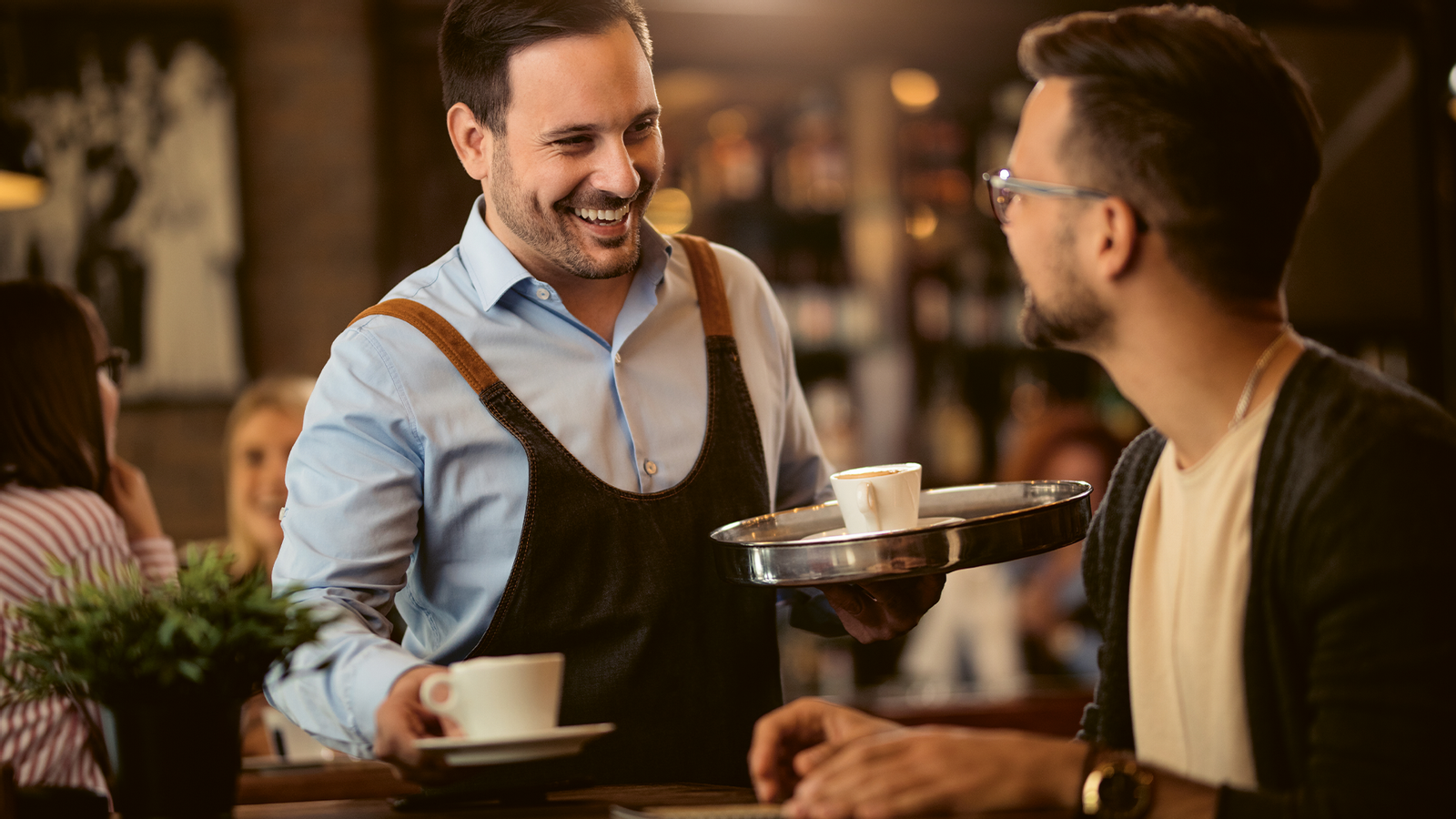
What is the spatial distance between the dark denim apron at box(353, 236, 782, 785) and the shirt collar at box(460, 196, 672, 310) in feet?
0.31

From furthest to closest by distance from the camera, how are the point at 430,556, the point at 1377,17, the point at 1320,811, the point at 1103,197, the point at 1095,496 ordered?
the point at 1377,17, the point at 1095,496, the point at 430,556, the point at 1103,197, the point at 1320,811

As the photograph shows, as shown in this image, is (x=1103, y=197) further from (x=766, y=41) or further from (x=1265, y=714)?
(x=766, y=41)

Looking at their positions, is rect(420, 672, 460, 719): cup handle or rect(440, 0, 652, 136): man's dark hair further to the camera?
rect(440, 0, 652, 136): man's dark hair

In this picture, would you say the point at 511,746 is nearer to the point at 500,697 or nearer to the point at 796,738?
the point at 500,697

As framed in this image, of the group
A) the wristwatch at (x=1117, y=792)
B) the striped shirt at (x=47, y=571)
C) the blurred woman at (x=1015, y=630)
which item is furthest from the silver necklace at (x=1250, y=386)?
the blurred woman at (x=1015, y=630)

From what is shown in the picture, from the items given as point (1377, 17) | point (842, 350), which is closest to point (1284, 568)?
point (842, 350)

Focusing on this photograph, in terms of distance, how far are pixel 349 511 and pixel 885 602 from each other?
2.07 feet

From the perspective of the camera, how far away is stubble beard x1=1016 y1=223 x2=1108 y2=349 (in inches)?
46.1

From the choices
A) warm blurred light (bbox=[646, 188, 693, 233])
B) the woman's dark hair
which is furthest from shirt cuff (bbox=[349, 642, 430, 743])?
warm blurred light (bbox=[646, 188, 693, 233])

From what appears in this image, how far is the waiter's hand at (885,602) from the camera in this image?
4.59ft

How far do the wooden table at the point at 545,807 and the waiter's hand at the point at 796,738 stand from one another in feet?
0.25

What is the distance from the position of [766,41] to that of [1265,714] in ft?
11.0

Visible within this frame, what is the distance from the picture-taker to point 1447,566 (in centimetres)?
93

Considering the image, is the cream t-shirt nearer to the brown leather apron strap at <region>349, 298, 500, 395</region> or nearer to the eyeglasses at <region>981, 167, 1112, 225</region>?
the eyeglasses at <region>981, 167, 1112, 225</region>
